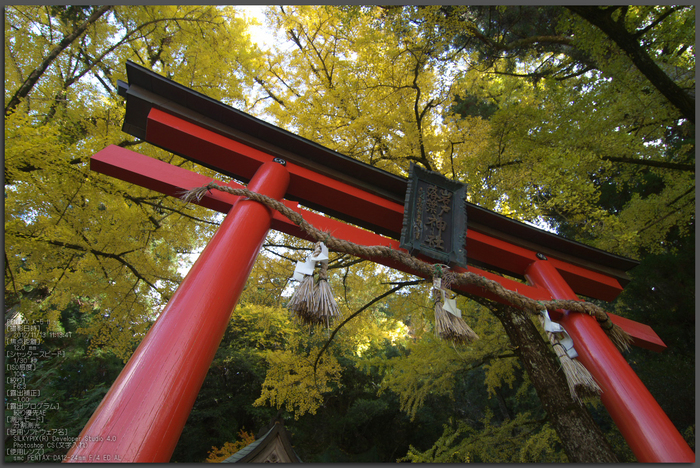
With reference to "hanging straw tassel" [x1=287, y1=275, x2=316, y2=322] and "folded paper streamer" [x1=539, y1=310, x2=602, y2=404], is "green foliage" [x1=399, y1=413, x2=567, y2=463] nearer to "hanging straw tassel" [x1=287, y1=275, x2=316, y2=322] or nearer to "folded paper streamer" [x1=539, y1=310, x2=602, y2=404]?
"folded paper streamer" [x1=539, y1=310, x2=602, y2=404]

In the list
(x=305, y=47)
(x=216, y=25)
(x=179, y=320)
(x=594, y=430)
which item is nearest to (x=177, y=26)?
(x=216, y=25)

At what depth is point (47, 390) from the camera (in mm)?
8273

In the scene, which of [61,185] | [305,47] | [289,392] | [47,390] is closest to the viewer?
[61,185]

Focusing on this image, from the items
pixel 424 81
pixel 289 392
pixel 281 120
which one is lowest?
pixel 289 392

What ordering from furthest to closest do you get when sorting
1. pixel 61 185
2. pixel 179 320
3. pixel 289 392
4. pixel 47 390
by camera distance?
pixel 47 390 < pixel 289 392 < pixel 61 185 < pixel 179 320

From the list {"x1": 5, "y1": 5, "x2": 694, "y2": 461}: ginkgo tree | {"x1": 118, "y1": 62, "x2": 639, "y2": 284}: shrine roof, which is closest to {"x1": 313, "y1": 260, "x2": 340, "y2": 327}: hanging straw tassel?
{"x1": 118, "y1": 62, "x2": 639, "y2": 284}: shrine roof

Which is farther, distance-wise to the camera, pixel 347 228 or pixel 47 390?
pixel 47 390

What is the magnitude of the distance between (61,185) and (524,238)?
17.4 feet

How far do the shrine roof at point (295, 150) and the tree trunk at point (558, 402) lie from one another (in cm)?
109

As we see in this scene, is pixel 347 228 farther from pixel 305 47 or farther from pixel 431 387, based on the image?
pixel 305 47

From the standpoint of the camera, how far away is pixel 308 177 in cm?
264

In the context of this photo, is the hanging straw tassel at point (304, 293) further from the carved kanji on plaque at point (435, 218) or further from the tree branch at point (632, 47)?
the tree branch at point (632, 47)

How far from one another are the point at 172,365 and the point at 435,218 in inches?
81.8

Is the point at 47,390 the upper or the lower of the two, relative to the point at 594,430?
upper
